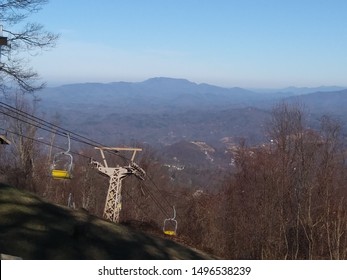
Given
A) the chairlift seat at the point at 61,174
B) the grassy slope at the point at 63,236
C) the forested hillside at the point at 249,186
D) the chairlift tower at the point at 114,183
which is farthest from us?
the forested hillside at the point at 249,186

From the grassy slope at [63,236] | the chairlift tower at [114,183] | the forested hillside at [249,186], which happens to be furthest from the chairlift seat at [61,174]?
the forested hillside at [249,186]

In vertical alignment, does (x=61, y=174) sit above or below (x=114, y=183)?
above

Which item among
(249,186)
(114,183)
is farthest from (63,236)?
(249,186)

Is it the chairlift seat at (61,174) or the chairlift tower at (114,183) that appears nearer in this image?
the chairlift seat at (61,174)

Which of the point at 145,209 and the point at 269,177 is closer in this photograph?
the point at 269,177

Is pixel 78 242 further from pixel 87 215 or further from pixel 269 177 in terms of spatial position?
pixel 269 177

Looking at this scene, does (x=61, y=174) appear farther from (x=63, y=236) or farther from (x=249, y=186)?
(x=249, y=186)

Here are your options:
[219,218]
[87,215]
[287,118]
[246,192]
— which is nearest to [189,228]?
[219,218]

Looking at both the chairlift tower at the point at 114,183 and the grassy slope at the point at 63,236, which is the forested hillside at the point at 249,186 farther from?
the grassy slope at the point at 63,236
